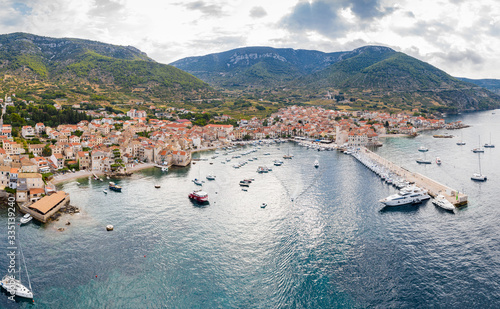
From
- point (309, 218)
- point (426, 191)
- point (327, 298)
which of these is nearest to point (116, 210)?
point (309, 218)

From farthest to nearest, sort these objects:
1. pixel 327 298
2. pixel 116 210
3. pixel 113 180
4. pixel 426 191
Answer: pixel 113 180 < pixel 426 191 < pixel 116 210 < pixel 327 298

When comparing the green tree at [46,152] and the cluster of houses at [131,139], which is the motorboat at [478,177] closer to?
the cluster of houses at [131,139]

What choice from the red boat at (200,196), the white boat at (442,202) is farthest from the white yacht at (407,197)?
the red boat at (200,196)

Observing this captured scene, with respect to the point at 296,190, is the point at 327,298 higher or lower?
lower

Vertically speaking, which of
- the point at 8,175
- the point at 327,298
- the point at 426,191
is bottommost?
the point at 327,298

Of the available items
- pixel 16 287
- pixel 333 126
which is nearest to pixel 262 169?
pixel 16 287

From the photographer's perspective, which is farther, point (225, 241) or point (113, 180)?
point (113, 180)

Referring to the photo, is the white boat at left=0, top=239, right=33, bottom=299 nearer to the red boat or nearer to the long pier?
the red boat

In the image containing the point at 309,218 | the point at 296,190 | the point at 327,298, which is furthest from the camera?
the point at 296,190

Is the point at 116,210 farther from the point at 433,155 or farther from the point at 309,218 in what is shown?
the point at 433,155
